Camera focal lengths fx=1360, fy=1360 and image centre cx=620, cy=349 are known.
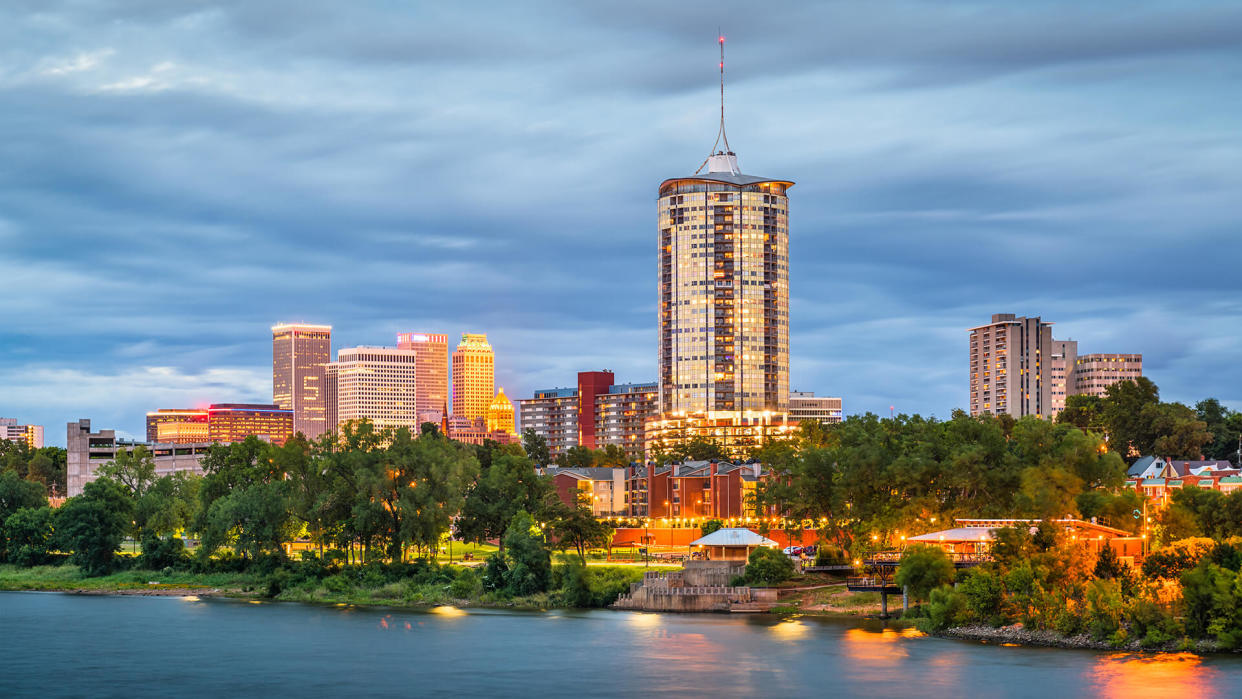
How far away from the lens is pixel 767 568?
336 ft

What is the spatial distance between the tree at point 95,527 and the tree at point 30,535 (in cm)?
611

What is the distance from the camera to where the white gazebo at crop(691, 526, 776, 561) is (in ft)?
350

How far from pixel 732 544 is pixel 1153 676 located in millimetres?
43653

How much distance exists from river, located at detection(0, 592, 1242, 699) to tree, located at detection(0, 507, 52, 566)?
43923 mm

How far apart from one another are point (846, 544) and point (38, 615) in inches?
2484

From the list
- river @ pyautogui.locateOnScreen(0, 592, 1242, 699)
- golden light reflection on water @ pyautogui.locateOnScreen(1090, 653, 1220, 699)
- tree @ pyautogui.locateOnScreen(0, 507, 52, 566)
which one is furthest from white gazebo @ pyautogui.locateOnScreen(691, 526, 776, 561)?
tree @ pyautogui.locateOnScreen(0, 507, 52, 566)

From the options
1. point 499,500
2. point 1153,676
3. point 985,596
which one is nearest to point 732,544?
point 985,596

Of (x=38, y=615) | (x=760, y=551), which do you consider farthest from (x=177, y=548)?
(x=760, y=551)

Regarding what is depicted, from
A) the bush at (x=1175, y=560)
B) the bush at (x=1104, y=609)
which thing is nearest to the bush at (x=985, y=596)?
the bush at (x=1104, y=609)

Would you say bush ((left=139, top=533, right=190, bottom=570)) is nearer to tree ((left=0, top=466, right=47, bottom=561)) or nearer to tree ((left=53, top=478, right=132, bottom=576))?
tree ((left=53, top=478, right=132, bottom=576))

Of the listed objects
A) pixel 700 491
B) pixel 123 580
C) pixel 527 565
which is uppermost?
pixel 700 491

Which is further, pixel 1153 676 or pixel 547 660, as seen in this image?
pixel 547 660

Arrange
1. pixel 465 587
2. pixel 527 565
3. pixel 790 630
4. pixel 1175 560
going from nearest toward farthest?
pixel 1175 560 → pixel 790 630 → pixel 527 565 → pixel 465 587

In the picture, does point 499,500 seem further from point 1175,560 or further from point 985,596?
point 1175,560
